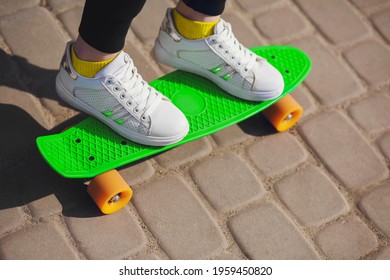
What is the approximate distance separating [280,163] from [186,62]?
2.20 ft

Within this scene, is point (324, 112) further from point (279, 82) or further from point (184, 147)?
point (184, 147)

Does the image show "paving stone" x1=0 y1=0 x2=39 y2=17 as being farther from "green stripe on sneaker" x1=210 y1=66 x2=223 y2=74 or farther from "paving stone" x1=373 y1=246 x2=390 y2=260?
"paving stone" x1=373 y1=246 x2=390 y2=260

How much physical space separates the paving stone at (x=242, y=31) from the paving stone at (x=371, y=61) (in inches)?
21.6

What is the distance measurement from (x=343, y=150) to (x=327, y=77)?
482mm

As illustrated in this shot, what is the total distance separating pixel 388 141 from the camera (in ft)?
9.57

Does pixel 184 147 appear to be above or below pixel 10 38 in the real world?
above

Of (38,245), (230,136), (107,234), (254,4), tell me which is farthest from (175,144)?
(254,4)

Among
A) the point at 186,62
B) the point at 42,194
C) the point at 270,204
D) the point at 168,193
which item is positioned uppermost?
the point at 186,62

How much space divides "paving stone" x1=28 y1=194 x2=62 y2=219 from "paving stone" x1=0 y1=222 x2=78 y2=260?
0.17 ft

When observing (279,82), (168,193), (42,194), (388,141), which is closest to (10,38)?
(42,194)

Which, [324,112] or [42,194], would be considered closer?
[42,194]

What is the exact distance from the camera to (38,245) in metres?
2.31

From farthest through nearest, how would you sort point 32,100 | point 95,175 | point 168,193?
1. point 32,100
2. point 168,193
3. point 95,175

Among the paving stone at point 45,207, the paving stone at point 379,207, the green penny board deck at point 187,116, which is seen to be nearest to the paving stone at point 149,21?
the green penny board deck at point 187,116
